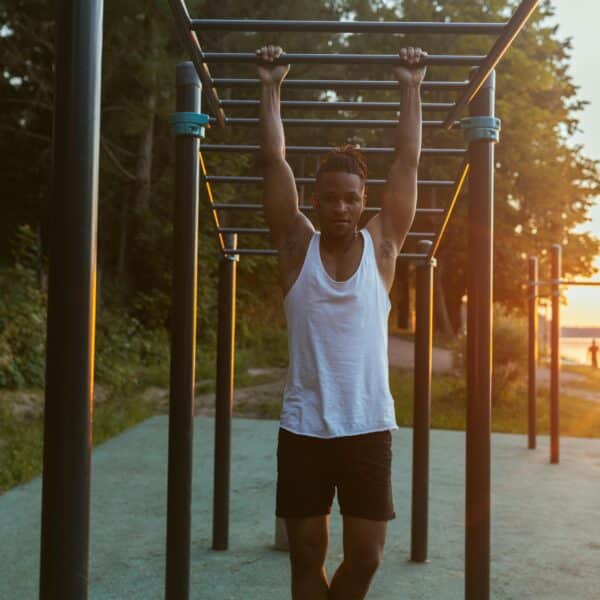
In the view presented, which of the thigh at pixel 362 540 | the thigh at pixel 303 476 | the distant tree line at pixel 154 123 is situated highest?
the distant tree line at pixel 154 123

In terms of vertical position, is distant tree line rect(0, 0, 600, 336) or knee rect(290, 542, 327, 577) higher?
distant tree line rect(0, 0, 600, 336)

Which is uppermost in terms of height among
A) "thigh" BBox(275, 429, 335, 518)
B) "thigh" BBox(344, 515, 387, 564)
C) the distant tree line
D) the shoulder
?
the distant tree line

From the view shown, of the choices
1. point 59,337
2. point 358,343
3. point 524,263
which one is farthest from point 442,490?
point 524,263

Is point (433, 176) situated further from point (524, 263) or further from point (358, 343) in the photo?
point (358, 343)

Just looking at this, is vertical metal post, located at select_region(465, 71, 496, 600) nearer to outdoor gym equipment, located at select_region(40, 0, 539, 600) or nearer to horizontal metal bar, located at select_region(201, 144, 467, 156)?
outdoor gym equipment, located at select_region(40, 0, 539, 600)

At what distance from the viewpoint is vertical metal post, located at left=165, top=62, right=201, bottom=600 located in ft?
9.23

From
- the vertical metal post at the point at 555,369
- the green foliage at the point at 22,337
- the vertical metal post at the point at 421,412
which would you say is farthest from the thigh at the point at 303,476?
the green foliage at the point at 22,337

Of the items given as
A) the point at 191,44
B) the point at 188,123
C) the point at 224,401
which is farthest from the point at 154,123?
the point at 191,44

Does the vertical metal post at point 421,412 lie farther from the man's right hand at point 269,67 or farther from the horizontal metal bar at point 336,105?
the man's right hand at point 269,67

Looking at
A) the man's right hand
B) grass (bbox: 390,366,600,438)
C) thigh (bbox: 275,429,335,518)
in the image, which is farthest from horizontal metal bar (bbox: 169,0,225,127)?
grass (bbox: 390,366,600,438)

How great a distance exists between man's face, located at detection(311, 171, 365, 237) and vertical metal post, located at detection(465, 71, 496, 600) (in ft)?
1.12

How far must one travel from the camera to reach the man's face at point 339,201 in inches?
91.7

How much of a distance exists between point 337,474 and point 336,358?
315 millimetres

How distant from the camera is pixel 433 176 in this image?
18797 millimetres
